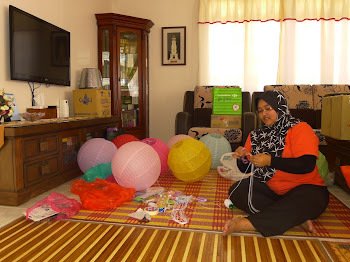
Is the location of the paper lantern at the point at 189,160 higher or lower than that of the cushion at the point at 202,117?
lower

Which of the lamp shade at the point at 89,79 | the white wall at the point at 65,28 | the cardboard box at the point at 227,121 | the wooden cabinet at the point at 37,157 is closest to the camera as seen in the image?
the wooden cabinet at the point at 37,157

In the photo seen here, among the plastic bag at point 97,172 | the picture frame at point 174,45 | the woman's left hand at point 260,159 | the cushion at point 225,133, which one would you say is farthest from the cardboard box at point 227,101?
the woman's left hand at point 260,159

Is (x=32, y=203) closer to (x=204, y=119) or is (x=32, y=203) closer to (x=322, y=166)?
(x=322, y=166)

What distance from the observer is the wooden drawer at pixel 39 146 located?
2.21 m

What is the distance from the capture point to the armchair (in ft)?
11.3

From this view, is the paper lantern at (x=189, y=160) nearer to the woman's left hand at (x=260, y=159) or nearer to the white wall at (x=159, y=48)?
the woman's left hand at (x=260, y=159)

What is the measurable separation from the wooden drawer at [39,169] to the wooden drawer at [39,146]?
0.15 ft

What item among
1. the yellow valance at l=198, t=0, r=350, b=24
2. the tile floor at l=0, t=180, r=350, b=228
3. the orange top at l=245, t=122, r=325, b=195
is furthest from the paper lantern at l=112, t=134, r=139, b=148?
the yellow valance at l=198, t=0, r=350, b=24

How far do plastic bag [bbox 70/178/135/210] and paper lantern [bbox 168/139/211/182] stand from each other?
48cm

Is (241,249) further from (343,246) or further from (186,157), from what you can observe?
(186,157)

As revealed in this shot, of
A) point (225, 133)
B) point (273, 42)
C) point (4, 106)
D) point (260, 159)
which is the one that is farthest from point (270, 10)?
point (4, 106)

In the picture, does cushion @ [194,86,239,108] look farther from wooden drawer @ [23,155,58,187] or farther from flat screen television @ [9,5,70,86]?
wooden drawer @ [23,155,58,187]

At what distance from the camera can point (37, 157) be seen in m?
2.32

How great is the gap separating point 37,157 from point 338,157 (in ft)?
7.83
